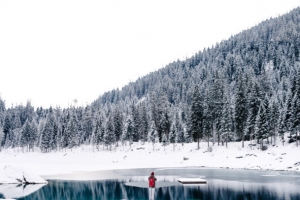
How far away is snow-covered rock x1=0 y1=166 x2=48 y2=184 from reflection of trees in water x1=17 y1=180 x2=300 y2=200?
546 cm

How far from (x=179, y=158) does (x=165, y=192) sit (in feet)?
147

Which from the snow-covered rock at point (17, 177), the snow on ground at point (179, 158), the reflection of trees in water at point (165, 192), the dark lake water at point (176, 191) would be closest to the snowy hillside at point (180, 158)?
the snow on ground at point (179, 158)

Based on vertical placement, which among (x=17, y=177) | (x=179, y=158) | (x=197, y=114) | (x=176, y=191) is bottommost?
(x=179, y=158)

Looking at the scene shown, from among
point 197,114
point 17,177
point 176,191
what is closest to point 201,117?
point 197,114

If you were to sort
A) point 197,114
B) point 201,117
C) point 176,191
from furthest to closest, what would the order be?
point 201,117 < point 197,114 < point 176,191

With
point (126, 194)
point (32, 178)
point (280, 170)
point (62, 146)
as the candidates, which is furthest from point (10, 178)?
point (62, 146)

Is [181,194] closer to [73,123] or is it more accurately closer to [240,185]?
[240,185]

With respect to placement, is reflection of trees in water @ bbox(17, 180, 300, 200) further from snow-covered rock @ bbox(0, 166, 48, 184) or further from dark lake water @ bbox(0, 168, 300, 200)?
snow-covered rock @ bbox(0, 166, 48, 184)

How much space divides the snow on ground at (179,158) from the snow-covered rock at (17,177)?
81 cm

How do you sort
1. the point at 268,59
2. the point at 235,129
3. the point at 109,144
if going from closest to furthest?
1. the point at 235,129
2. the point at 109,144
3. the point at 268,59

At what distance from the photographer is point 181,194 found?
29.0 m

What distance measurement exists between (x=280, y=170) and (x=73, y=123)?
91.2 metres

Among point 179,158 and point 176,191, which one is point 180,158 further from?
point 176,191

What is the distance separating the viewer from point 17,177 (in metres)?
39.6
